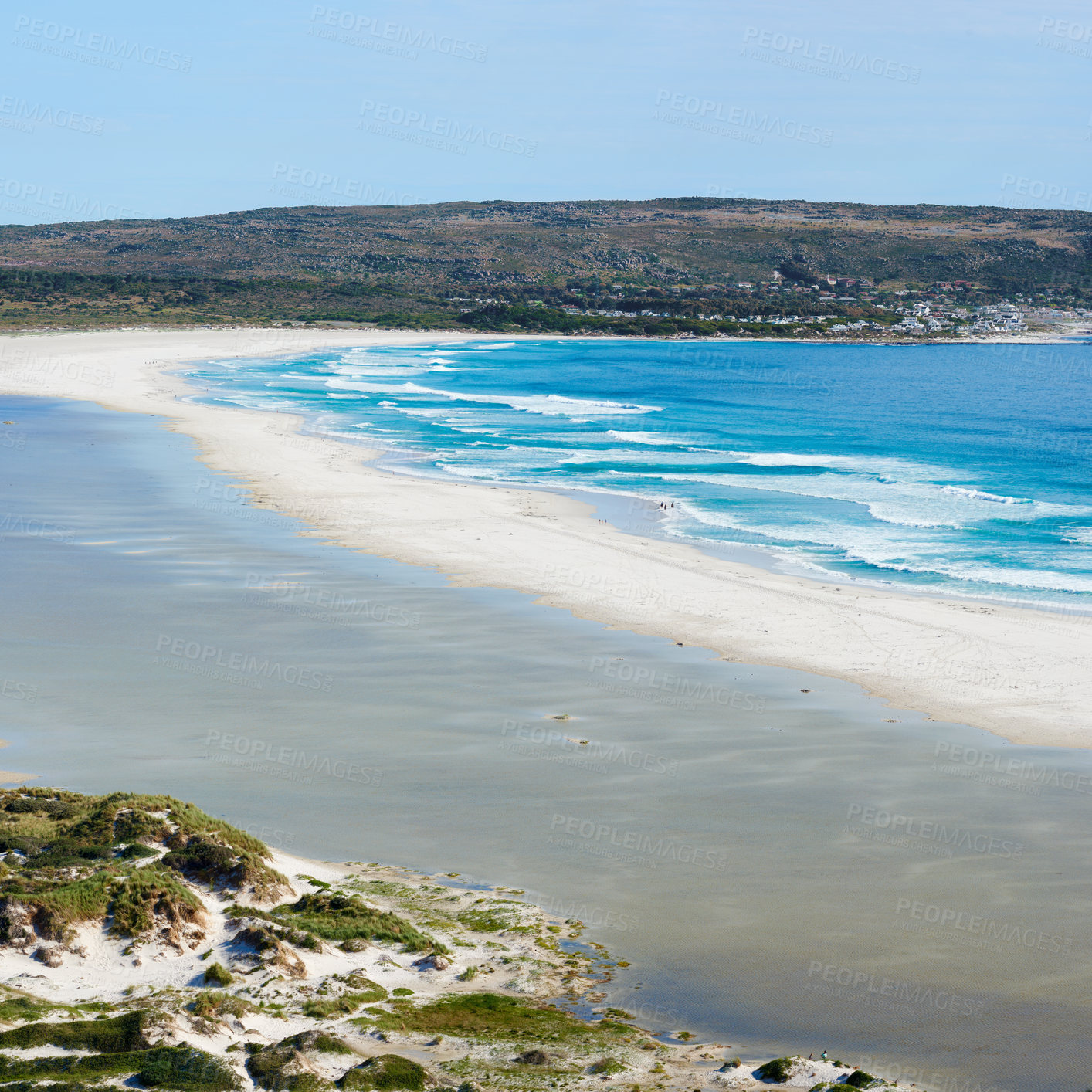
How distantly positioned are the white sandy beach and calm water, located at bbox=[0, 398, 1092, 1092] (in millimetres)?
996

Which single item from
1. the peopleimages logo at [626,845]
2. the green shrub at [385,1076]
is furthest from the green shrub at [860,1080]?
the peopleimages logo at [626,845]

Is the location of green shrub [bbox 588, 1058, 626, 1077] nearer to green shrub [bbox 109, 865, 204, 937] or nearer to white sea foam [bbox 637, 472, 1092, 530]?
green shrub [bbox 109, 865, 204, 937]

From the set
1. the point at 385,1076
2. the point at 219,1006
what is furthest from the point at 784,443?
the point at 385,1076

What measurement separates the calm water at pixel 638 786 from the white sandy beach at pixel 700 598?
1.00m

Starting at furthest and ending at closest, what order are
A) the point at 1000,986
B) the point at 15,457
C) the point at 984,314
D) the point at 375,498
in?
the point at 984,314 → the point at 15,457 → the point at 375,498 → the point at 1000,986

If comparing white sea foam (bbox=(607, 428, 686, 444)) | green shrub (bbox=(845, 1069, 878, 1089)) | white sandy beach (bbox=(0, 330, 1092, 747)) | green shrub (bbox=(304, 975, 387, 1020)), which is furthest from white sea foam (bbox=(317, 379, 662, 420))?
green shrub (bbox=(845, 1069, 878, 1089))

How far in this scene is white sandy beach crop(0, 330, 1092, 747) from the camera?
15219 mm

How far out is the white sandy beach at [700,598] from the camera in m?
15.2

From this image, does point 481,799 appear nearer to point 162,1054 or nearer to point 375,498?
point 162,1054

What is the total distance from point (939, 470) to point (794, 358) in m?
69.9

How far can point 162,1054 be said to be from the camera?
19.8ft

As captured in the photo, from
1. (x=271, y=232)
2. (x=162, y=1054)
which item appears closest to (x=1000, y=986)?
(x=162, y=1054)

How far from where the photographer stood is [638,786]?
11.3 meters

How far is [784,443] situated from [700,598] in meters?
29.1
